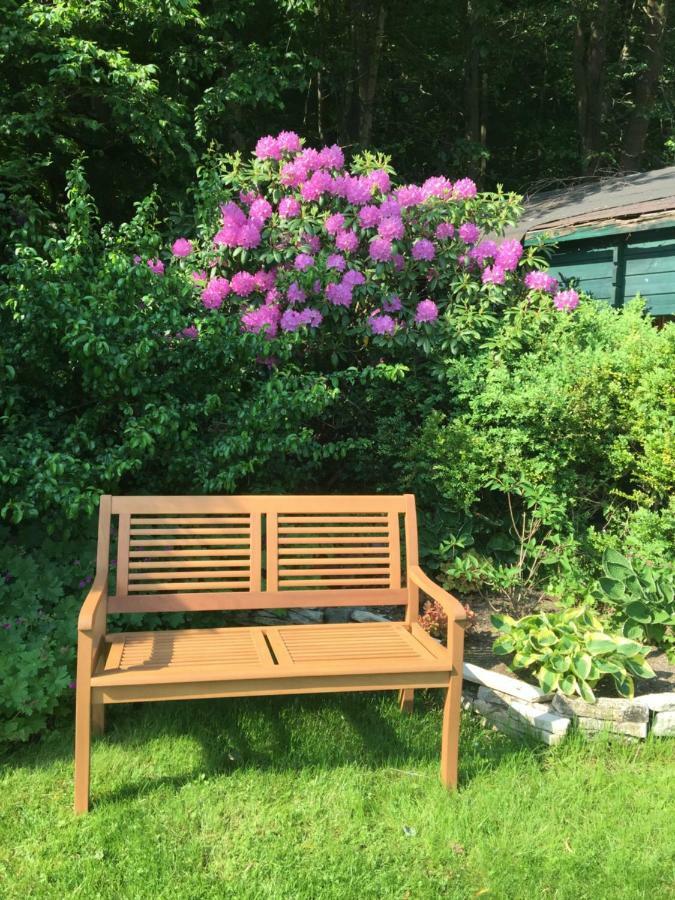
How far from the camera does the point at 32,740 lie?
3.22 m

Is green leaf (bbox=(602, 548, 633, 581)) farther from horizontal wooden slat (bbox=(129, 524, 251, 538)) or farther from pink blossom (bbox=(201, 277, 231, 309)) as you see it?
pink blossom (bbox=(201, 277, 231, 309))

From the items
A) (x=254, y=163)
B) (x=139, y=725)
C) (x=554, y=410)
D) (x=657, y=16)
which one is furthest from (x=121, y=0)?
(x=657, y=16)

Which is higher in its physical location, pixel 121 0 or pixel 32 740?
pixel 121 0

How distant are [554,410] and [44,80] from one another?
6600 millimetres

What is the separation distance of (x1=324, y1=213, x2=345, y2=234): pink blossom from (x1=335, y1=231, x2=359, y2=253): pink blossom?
1.6 inches

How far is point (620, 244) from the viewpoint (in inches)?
273

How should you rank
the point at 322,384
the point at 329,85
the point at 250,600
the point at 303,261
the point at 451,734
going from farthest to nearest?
the point at 329,85 < the point at 303,261 < the point at 322,384 < the point at 250,600 < the point at 451,734

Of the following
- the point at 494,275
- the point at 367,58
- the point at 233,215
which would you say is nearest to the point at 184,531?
the point at 233,215

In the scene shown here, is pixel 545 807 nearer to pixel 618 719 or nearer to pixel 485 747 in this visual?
pixel 485 747

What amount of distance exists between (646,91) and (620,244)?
944 centimetres

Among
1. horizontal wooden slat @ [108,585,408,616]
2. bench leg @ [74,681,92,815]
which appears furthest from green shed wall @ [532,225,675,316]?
bench leg @ [74,681,92,815]

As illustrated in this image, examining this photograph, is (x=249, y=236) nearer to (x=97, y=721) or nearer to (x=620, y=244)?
(x=97, y=721)

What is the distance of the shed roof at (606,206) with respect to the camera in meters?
6.62

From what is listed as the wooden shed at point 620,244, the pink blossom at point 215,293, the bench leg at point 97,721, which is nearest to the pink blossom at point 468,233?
the wooden shed at point 620,244
